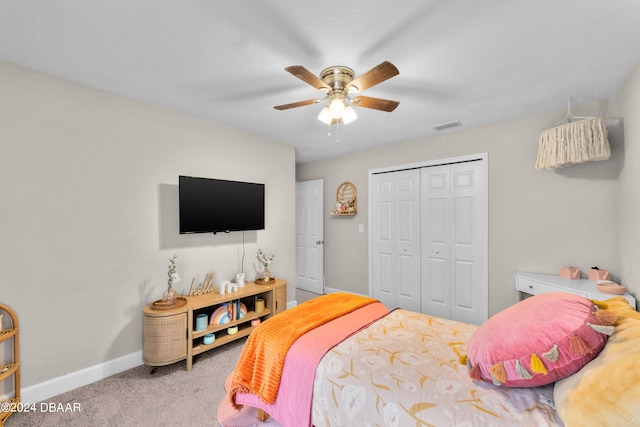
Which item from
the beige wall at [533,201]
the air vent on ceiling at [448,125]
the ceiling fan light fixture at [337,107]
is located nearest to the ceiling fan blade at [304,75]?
the ceiling fan light fixture at [337,107]

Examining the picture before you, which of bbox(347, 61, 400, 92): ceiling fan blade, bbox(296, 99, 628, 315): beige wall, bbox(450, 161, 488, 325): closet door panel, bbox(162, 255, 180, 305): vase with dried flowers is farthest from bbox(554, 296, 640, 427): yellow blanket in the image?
bbox(162, 255, 180, 305): vase with dried flowers

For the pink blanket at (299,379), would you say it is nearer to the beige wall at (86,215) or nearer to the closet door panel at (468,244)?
the beige wall at (86,215)

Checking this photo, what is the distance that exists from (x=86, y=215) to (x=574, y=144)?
4.14 m

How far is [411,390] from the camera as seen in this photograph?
1.23m

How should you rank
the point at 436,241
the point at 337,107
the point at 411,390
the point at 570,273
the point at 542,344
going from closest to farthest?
the point at 542,344 → the point at 411,390 → the point at 337,107 → the point at 570,273 → the point at 436,241

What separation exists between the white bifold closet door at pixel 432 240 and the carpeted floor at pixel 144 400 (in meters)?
2.46

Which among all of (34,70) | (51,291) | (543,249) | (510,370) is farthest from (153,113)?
(543,249)

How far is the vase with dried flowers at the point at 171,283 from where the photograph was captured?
2.46 metres

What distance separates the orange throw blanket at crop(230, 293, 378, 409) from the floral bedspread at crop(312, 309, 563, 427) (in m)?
0.26

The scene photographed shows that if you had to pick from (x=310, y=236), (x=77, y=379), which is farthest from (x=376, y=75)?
(x=310, y=236)

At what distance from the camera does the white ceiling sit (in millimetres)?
1421

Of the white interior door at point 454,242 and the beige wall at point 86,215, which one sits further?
the white interior door at point 454,242

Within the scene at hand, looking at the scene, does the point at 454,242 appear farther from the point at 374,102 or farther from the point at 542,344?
the point at 542,344

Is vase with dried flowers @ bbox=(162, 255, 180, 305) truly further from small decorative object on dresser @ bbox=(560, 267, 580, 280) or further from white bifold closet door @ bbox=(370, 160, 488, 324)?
small decorative object on dresser @ bbox=(560, 267, 580, 280)
